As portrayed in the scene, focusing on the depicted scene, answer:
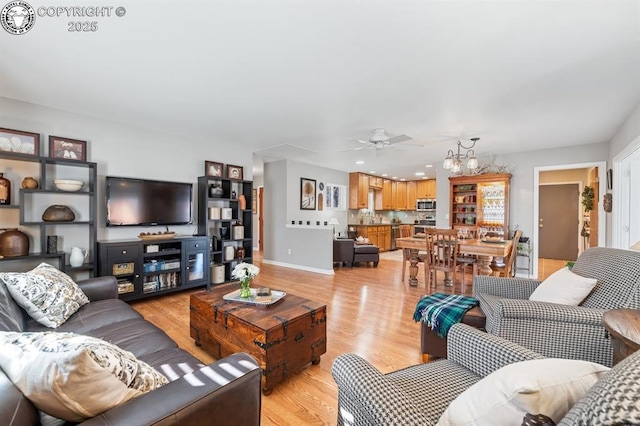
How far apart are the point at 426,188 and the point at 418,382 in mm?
8962

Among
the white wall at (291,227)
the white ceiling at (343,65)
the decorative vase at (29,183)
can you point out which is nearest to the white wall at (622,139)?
the white ceiling at (343,65)

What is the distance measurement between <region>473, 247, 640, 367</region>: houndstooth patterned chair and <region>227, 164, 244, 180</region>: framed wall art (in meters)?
4.22

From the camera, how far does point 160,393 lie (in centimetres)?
88

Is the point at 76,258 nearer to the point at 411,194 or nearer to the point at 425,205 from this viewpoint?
the point at 425,205

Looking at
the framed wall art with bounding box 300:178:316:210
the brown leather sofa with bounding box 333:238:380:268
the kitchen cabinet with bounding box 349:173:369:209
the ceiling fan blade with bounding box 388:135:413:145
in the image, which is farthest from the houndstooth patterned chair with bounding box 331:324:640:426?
the kitchen cabinet with bounding box 349:173:369:209

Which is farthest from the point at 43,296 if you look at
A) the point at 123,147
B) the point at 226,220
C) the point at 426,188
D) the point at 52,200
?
the point at 426,188

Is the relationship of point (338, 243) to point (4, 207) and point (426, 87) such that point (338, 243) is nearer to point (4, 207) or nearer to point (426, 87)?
point (426, 87)

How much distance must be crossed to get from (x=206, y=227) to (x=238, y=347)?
284 cm

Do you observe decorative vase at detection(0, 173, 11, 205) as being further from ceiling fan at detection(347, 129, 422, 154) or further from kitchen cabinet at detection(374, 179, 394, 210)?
kitchen cabinet at detection(374, 179, 394, 210)

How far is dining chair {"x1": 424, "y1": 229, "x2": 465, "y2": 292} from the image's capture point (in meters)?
3.92

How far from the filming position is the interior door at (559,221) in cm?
699

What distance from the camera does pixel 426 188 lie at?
371 inches

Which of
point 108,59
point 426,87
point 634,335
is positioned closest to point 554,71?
point 426,87

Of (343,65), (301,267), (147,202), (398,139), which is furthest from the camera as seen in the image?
(301,267)
